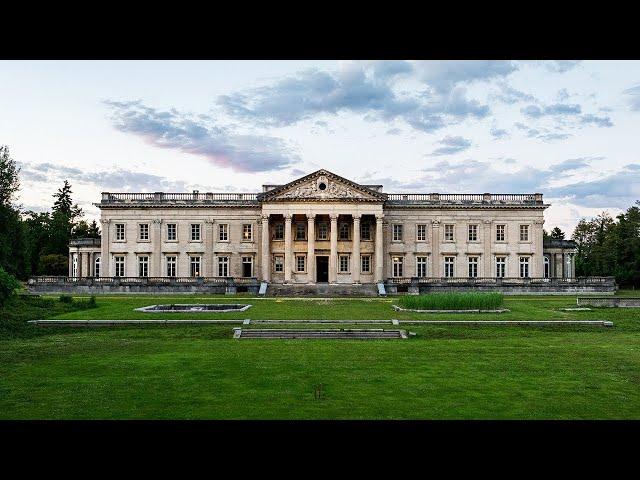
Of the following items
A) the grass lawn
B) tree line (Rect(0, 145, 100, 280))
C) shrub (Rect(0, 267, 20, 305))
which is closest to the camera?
the grass lawn

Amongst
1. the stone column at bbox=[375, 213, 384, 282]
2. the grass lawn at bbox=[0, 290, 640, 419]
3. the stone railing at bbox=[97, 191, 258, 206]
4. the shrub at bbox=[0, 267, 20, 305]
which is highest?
the stone railing at bbox=[97, 191, 258, 206]

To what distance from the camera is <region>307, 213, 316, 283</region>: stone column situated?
57875 millimetres

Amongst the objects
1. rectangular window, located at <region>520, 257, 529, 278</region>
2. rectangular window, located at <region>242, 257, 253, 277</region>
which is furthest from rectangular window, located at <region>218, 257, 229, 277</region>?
rectangular window, located at <region>520, 257, 529, 278</region>

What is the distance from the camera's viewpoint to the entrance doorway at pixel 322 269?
204 feet

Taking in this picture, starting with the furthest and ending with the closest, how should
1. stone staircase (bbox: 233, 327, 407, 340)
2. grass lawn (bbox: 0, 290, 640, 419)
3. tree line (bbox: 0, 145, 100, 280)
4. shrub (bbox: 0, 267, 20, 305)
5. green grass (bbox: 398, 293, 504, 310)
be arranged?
1. tree line (bbox: 0, 145, 100, 280)
2. green grass (bbox: 398, 293, 504, 310)
3. shrub (bbox: 0, 267, 20, 305)
4. stone staircase (bbox: 233, 327, 407, 340)
5. grass lawn (bbox: 0, 290, 640, 419)

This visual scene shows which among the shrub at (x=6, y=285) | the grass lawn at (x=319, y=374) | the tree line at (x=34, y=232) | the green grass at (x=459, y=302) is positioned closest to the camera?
the grass lawn at (x=319, y=374)

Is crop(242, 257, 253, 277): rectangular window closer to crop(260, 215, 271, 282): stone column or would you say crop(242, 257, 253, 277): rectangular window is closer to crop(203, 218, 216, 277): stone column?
crop(203, 218, 216, 277): stone column

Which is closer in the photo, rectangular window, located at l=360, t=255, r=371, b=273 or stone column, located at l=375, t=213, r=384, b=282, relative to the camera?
stone column, located at l=375, t=213, r=384, b=282

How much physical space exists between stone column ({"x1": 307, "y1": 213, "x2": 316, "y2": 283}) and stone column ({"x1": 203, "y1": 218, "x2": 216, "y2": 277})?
10731 mm

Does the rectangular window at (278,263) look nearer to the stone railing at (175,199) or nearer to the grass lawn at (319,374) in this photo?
the stone railing at (175,199)

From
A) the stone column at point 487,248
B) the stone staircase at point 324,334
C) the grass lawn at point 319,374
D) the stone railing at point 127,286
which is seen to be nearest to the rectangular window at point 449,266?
the stone column at point 487,248

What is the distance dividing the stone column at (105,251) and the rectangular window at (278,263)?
17.8m
